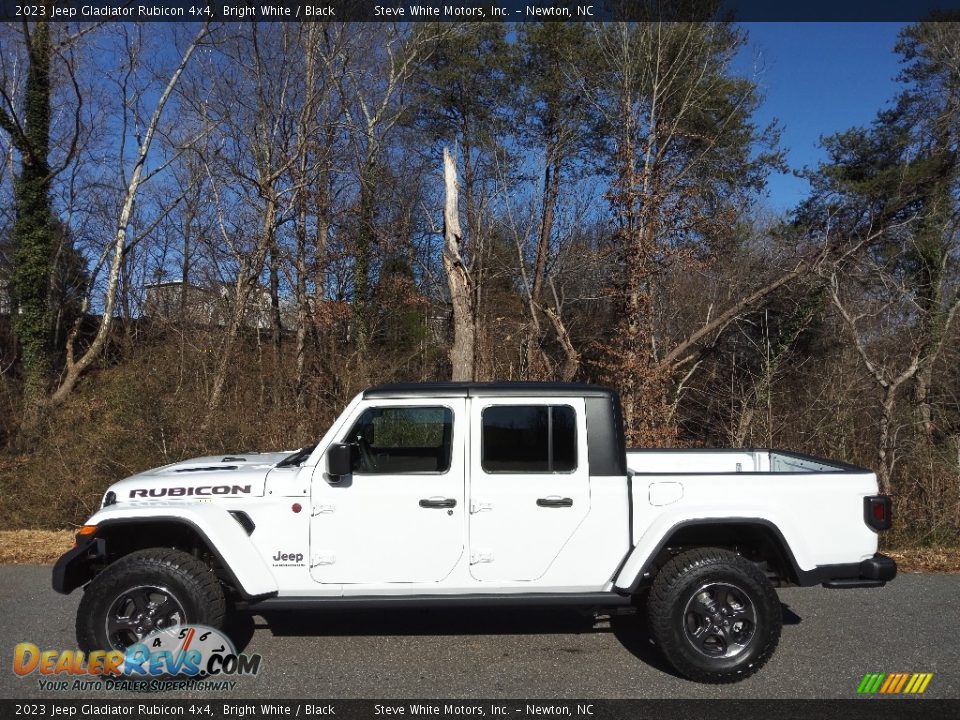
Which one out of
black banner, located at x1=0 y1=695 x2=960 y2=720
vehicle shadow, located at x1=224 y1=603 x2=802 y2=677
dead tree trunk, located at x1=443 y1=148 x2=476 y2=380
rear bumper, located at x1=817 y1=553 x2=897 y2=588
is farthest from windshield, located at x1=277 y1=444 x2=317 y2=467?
dead tree trunk, located at x1=443 y1=148 x2=476 y2=380

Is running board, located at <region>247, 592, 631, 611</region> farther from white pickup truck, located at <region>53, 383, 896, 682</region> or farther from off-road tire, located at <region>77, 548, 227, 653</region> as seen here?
off-road tire, located at <region>77, 548, 227, 653</region>

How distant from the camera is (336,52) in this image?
17.5 metres

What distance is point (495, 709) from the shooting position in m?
4.12

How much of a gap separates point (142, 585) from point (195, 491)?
608 mm

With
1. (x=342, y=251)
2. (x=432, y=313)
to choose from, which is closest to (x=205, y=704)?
(x=342, y=251)

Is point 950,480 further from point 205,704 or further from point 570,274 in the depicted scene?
point 570,274

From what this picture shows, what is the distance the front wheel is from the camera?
4.48 m

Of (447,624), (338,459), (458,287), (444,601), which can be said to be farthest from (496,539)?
(458,287)

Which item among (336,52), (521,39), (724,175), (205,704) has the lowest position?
(205,704)

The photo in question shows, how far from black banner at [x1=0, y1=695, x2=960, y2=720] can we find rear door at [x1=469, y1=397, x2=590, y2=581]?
2.55 ft

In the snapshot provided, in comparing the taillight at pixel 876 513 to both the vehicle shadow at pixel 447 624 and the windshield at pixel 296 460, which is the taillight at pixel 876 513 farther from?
the windshield at pixel 296 460

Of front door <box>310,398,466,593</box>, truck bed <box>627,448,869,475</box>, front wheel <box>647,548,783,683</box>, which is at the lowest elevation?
front wheel <box>647,548,783,683</box>

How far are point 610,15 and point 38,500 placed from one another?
14.5m

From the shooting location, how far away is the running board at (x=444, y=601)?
4.54 m
